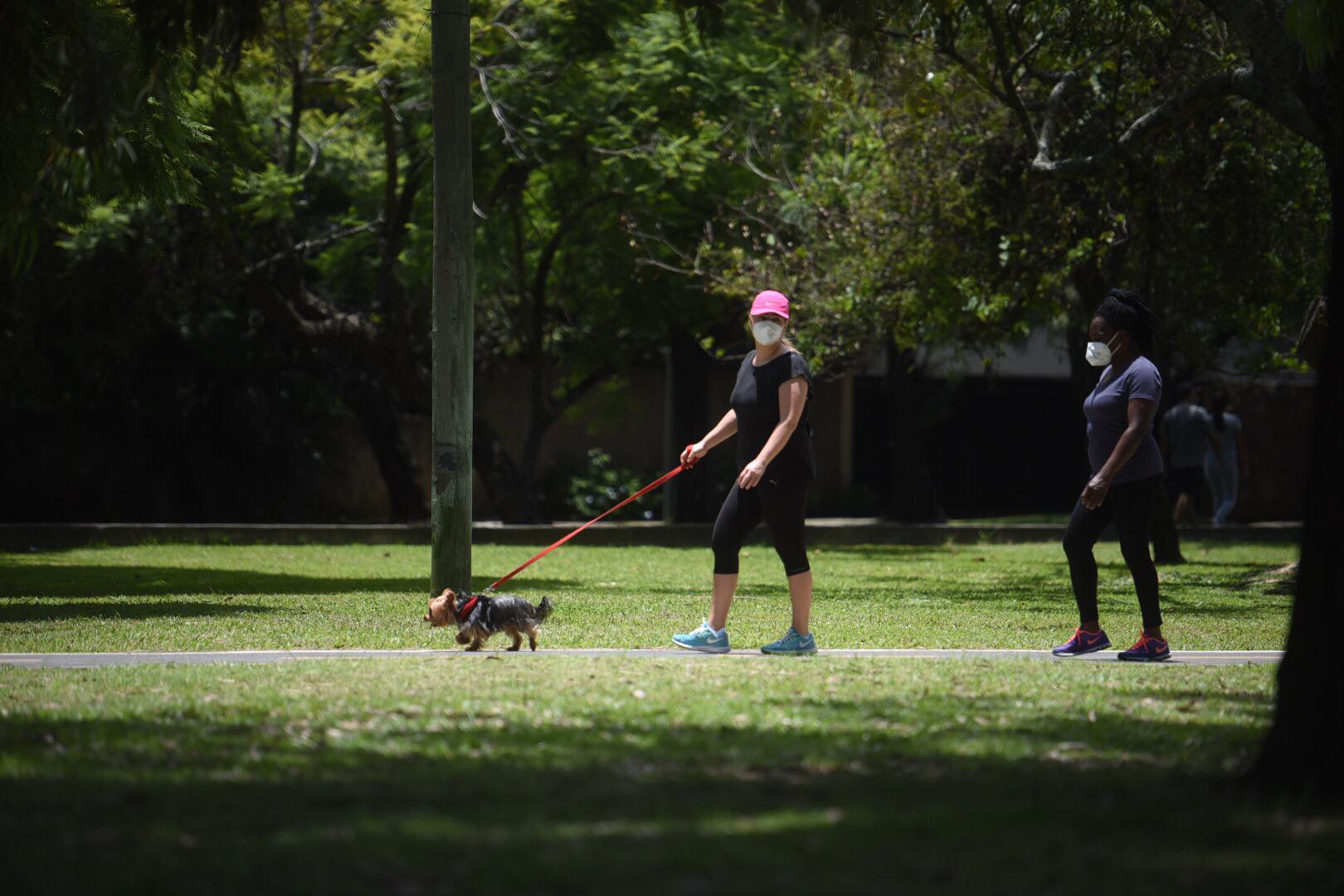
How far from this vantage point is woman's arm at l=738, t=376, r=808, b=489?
9047mm

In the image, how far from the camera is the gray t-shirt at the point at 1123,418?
923 centimetres

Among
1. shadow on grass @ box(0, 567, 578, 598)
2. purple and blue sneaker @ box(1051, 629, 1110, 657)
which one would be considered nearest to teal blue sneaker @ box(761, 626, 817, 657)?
purple and blue sneaker @ box(1051, 629, 1110, 657)

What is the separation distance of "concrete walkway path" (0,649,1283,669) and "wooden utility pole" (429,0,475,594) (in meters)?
2.44

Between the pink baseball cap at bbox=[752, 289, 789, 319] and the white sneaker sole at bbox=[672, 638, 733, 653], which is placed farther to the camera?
the white sneaker sole at bbox=[672, 638, 733, 653]

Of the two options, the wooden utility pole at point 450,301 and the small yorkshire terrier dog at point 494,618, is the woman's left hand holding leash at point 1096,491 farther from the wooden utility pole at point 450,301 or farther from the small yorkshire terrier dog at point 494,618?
the wooden utility pole at point 450,301

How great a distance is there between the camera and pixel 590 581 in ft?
52.2

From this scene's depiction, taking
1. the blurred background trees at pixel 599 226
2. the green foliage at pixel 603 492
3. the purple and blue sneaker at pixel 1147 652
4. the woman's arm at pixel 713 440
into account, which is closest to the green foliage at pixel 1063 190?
the blurred background trees at pixel 599 226

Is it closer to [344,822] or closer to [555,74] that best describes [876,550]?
[555,74]

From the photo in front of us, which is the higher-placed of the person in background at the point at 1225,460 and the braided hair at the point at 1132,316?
the braided hair at the point at 1132,316

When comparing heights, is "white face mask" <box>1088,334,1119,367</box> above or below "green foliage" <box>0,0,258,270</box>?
below

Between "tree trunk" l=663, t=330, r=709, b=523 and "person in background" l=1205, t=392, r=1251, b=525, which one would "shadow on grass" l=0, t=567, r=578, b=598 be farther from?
"person in background" l=1205, t=392, r=1251, b=525

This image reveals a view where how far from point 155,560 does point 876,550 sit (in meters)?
8.97

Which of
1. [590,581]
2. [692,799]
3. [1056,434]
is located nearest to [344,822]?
[692,799]

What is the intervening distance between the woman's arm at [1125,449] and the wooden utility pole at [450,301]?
458 cm
